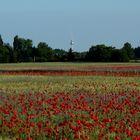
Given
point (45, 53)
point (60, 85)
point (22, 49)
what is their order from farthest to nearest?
point (22, 49) → point (45, 53) → point (60, 85)

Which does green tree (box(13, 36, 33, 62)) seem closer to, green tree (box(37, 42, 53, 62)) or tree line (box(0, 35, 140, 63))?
tree line (box(0, 35, 140, 63))

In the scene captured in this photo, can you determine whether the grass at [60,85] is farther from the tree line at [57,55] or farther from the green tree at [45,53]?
the green tree at [45,53]

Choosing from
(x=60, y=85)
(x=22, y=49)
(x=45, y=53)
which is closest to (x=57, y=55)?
(x=45, y=53)

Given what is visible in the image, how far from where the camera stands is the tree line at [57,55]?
89125 mm

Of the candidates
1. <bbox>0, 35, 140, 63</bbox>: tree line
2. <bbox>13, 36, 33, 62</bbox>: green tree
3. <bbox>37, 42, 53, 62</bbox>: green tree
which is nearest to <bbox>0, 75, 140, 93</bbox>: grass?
<bbox>0, 35, 140, 63</bbox>: tree line

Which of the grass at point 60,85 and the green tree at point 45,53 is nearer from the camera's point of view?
the grass at point 60,85

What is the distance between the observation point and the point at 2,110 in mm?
13594

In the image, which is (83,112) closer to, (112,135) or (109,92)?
(112,135)

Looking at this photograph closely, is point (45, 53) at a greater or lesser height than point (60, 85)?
greater

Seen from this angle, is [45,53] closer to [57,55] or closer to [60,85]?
[57,55]

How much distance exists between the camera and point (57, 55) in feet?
347

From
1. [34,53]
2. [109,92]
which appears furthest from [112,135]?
[34,53]

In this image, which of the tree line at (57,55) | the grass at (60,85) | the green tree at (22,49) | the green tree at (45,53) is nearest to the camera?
the grass at (60,85)

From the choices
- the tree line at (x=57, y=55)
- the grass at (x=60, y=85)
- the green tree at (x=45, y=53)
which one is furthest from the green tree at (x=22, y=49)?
the grass at (x=60, y=85)
